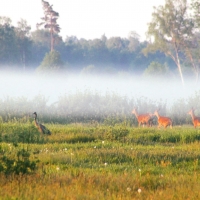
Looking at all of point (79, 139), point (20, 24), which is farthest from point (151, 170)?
point (20, 24)

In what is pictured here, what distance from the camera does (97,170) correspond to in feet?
31.9

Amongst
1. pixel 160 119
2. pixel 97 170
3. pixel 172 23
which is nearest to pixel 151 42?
pixel 172 23

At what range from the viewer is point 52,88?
1784 inches

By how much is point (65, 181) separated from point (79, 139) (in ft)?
21.7

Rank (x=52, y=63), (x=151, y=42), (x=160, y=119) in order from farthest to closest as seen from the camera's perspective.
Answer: (x=151, y=42)
(x=52, y=63)
(x=160, y=119)

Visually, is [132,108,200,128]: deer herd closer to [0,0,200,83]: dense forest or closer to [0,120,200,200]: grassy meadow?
[0,120,200,200]: grassy meadow

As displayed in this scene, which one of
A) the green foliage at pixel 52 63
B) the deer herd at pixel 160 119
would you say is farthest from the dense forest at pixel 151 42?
the deer herd at pixel 160 119

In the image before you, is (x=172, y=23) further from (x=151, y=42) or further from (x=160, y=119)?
(x=160, y=119)

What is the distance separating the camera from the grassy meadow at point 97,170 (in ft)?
25.0

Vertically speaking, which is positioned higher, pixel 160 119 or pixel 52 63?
pixel 52 63

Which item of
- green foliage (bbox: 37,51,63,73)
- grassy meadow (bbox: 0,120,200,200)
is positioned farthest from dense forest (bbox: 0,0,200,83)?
grassy meadow (bbox: 0,120,200,200)

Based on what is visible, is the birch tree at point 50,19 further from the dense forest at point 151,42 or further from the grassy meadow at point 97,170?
the grassy meadow at point 97,170

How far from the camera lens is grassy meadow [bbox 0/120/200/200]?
25.0 feet

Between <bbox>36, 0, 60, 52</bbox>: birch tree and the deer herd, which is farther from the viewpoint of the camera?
<bbox>36, 0, 60, 52</bbox>: birch tree
